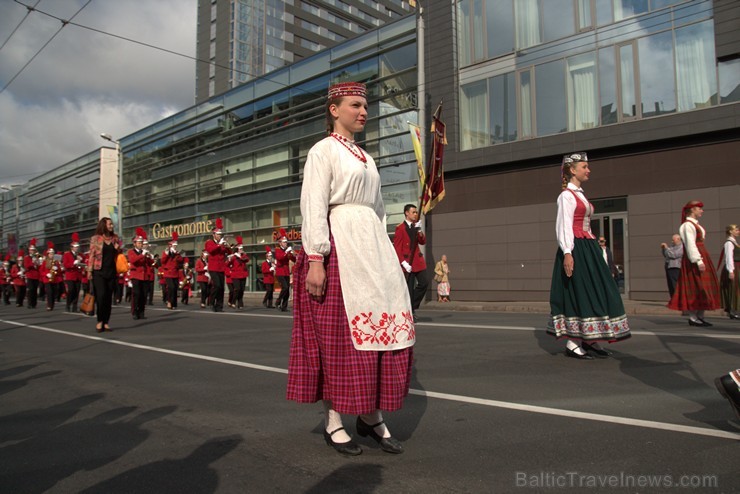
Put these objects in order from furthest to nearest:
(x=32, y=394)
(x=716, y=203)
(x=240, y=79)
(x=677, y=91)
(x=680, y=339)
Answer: (x=240, y=79) < (x=677, y=91) < (x=716, y=203) < (x=680, y=339) < (x=32, y=394)

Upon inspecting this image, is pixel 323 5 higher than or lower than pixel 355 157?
higher

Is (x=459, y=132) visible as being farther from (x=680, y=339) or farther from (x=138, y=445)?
(x=138, y=445)

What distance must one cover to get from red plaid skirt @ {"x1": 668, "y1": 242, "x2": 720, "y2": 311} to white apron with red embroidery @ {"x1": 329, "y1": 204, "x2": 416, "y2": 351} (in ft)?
23.2

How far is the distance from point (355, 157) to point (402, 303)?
0.87 meters

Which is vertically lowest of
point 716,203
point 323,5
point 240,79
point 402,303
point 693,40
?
point 402,303

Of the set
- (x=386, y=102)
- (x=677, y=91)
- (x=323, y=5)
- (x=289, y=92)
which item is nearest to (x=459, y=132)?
(x=386, y=102)

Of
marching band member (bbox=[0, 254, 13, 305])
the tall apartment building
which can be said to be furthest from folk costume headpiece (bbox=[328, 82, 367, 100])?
the tall apartment building

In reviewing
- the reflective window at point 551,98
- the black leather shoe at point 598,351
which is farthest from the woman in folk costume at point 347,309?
the reflective window at point 551,98

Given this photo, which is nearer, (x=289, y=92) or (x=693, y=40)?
(x=693, y=40)

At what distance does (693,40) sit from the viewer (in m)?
16.6

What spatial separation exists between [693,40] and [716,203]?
16.2ft

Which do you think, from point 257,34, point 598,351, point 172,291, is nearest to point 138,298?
point 172,291

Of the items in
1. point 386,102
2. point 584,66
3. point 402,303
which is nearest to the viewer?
point 402,303

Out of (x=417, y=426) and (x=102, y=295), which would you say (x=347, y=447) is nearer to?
(x=417, y=426)
